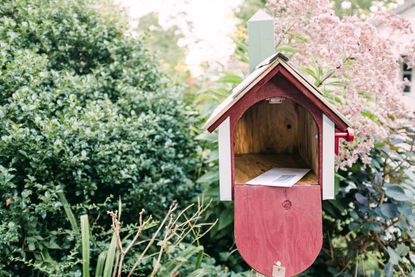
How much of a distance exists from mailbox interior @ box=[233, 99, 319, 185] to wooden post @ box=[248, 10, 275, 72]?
276mm

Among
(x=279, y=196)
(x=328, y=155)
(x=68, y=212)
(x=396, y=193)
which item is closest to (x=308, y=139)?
(x=328, y=155)

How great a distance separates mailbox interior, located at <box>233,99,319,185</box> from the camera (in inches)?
83.3

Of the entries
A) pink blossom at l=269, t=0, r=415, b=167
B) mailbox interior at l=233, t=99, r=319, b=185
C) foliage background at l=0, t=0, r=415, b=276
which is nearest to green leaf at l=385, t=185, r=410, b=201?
foliage background at l=0, t=0, r=415, b=276

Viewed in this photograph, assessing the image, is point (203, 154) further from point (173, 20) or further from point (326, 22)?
point (173, 20)

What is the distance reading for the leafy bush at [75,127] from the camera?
196cm

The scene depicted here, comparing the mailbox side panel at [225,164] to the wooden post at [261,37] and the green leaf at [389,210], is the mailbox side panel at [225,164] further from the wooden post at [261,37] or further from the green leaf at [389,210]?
the green leaf at [389,210]

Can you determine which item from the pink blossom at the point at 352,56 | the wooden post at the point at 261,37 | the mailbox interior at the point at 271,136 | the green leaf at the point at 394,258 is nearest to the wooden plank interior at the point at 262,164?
the mailbox interior at the point at 271,136

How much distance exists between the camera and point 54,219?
7.06 ft

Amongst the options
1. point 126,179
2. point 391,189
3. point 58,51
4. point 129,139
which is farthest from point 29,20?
point 391,189

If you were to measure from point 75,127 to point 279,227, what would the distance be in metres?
1.14

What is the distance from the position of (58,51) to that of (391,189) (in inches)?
87.9

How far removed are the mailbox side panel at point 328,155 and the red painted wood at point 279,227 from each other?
1.7 inches

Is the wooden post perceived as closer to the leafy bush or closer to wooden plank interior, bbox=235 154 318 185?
wooden plank interior, bbox=235 154 318 185

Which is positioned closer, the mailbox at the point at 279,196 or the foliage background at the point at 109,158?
the mailbox at the point at 279,196
